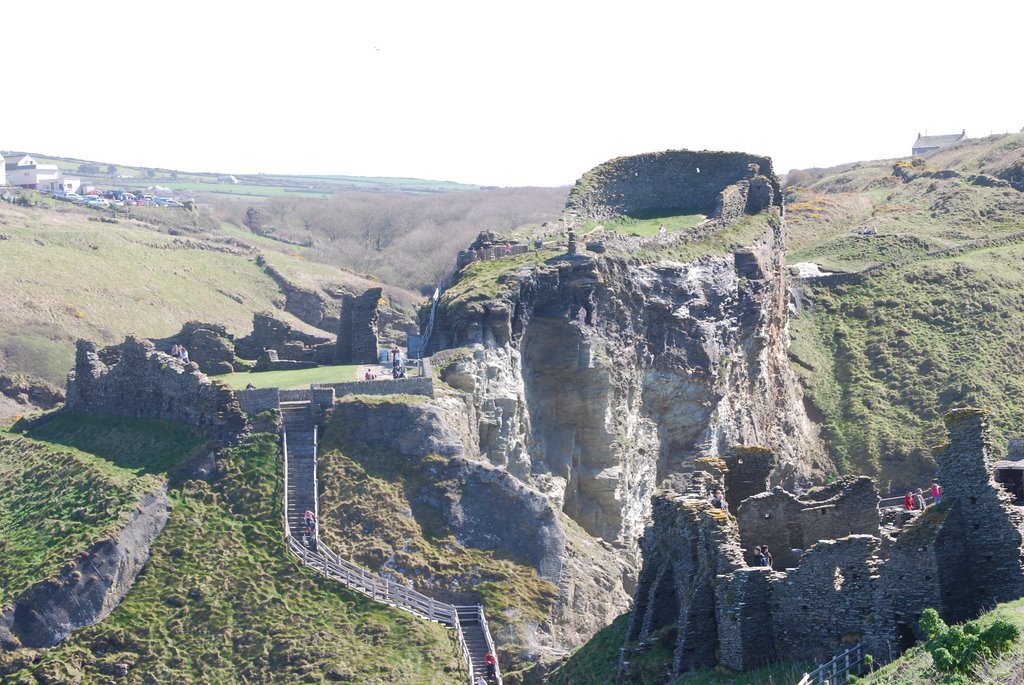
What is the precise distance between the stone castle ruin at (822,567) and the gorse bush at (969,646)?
11.2ft

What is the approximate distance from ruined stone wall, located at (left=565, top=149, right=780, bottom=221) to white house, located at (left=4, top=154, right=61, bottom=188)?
271 ft

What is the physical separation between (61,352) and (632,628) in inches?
2051

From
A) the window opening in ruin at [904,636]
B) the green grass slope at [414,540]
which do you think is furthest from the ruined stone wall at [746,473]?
the green grass slope at [414,540]

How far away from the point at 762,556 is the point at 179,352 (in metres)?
30.2

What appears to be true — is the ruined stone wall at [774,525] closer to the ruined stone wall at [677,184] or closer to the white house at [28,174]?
the ruined stone wall at [677,184]

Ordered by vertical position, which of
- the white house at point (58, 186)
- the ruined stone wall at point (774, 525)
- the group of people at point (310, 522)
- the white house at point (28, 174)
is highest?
the ruined stone wall at point (774, 525)

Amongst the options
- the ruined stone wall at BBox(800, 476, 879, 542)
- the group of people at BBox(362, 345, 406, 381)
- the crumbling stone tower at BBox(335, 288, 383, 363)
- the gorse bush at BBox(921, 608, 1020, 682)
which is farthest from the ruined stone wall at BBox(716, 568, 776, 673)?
the crumbling stone tower at BBox(335, 288, 383, 363)

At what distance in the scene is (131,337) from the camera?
2520 inches

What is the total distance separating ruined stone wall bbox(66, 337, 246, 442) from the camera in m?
59.1

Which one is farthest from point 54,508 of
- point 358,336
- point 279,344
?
point 358,336

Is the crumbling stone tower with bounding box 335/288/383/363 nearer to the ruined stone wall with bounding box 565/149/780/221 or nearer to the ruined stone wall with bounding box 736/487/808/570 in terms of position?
the ruined stone wall with bounding box 565/149/780/221

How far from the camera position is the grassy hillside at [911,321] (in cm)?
8738

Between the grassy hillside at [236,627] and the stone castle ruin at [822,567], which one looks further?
the grassy hillside at [236,627]

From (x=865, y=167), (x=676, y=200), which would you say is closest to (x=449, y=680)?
(x=676, y=200)
